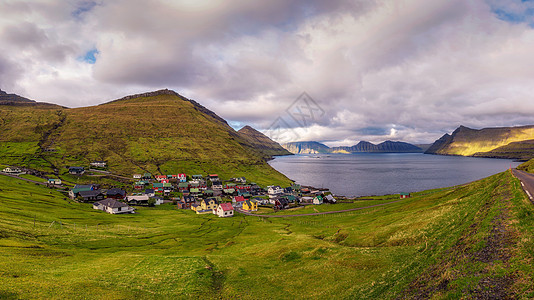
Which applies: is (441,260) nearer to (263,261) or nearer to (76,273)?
(263,261)

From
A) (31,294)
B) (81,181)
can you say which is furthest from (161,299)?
(81,181)

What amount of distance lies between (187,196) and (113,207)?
39.0 meters

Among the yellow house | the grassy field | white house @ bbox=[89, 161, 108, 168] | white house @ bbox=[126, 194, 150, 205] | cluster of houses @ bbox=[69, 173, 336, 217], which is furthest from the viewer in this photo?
white house @ bbox=[89, 161, 108, 168]

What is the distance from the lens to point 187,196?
12812 cm

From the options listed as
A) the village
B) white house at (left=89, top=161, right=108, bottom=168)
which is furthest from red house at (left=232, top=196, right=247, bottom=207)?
white house at (left=89, top=161, right=108, bottom=168)

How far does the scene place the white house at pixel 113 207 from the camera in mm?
94688

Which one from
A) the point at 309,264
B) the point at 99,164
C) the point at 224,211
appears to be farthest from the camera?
the point at 99,164

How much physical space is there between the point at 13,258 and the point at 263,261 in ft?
115

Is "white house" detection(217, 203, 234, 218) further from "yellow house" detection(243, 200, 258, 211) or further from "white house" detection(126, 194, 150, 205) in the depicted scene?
"white house" detection(126, 194, 150, 205)

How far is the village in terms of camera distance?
110 meters

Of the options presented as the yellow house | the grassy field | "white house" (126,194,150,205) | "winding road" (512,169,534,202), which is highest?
"winding road" (512,169,534,202)

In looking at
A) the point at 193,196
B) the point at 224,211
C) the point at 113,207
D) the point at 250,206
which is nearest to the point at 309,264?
the point at 224,211

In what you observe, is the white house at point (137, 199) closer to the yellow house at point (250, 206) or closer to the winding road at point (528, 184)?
the yellow house at point (250, 206)

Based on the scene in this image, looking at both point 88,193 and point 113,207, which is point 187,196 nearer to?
point 113,207
